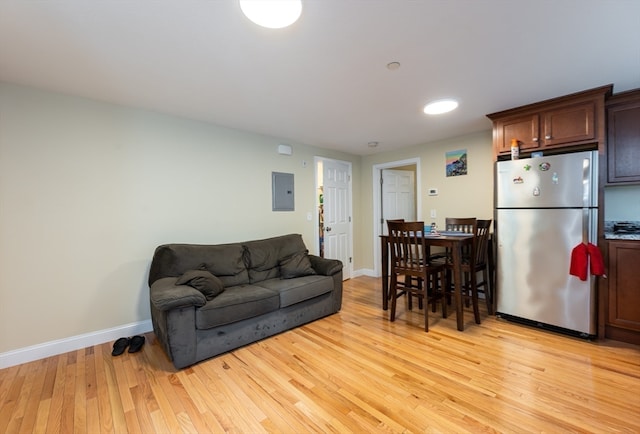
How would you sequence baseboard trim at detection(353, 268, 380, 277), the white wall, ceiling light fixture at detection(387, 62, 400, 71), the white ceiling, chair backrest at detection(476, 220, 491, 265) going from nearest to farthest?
the white ceiling < ceiling light fixture at detection(387, 62, 400, 71) < the white wall < chair backrest at detection(476, 220, 491, 265) < baseboard trim at detection(353, 268, 380, 277)

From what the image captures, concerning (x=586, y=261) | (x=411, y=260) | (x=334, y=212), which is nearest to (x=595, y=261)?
(x=586, y=261)

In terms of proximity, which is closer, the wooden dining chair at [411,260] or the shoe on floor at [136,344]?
the shoe on floor at [136,344]

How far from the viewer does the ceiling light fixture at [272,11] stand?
134 centimetres

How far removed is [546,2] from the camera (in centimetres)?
143

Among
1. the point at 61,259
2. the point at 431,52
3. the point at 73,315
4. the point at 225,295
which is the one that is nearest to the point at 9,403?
the point at 73,315

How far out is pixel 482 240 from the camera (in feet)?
Result: 9.75

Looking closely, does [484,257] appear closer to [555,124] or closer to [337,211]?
[555,124]

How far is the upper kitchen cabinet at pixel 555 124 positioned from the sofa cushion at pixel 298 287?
2.44 meters

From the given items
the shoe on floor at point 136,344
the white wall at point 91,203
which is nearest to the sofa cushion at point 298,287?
the white wall at point 91,203

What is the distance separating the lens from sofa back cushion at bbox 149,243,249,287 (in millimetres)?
2641

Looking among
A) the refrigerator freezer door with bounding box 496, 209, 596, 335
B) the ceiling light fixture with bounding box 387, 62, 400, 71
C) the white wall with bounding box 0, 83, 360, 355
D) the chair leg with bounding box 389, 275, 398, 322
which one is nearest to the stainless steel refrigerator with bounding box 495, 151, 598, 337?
the refrigerator freezer door with bounding box 496, 209, 596, 335

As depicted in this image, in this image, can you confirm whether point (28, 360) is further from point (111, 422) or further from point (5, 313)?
point (111, 422)

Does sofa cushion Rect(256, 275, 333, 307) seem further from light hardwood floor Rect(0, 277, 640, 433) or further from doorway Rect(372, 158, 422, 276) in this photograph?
doorway Rect(372, 158, 422, 276)

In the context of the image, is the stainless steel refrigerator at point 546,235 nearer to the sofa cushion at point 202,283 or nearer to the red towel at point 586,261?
the red towel at point 586,261
